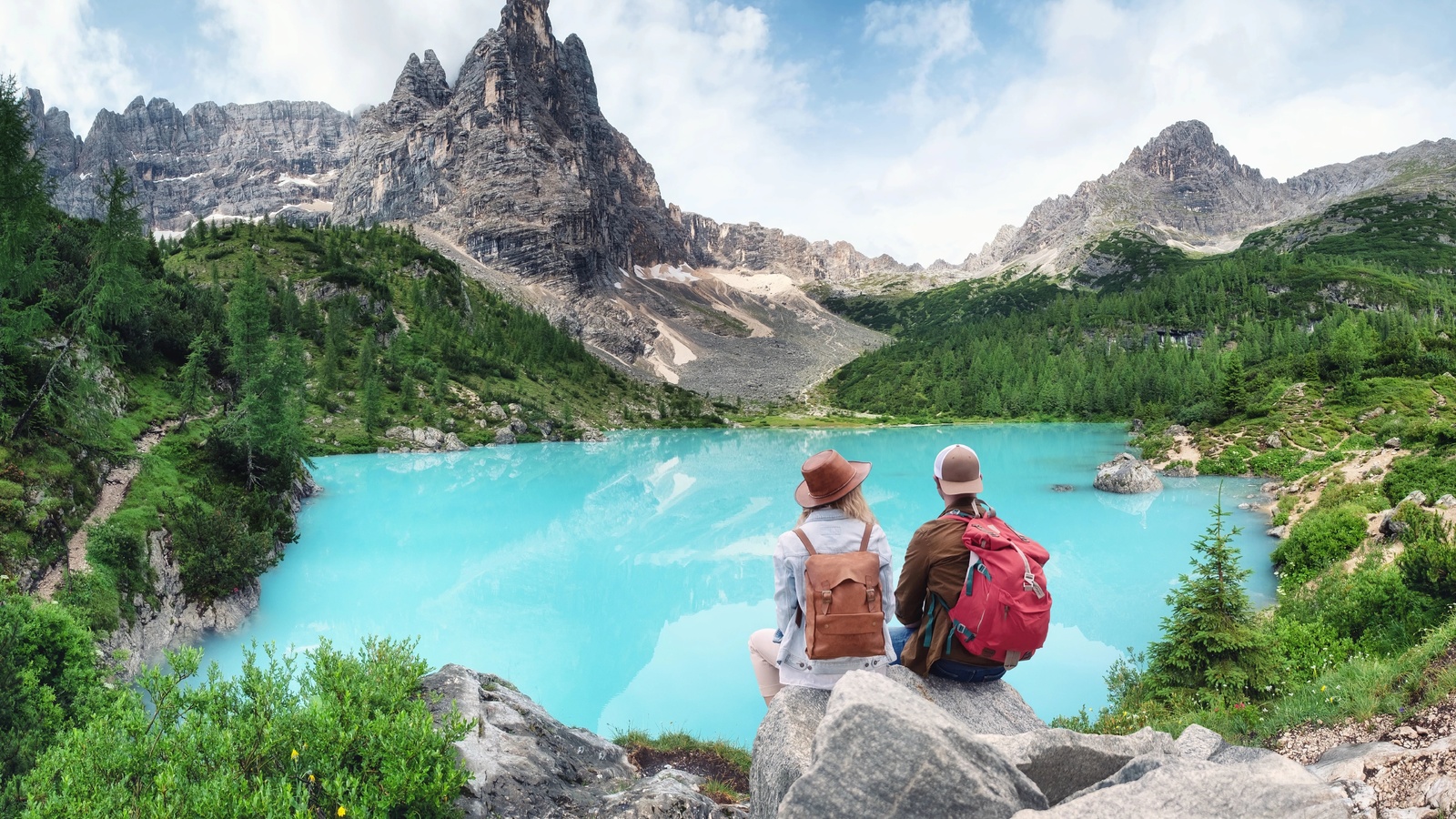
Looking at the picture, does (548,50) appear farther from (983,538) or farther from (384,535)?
(983,538)

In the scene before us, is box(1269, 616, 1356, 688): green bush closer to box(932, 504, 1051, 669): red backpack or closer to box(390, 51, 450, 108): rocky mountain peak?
box(932, 504, 1051, 669): red backpack

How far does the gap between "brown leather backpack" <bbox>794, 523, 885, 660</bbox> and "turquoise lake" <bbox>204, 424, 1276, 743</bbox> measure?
6250 mm

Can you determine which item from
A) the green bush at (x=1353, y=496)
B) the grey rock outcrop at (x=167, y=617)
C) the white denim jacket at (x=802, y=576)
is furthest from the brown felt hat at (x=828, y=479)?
the green bush at (x=1353, y=496)

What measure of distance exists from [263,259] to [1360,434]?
11395 centimetres

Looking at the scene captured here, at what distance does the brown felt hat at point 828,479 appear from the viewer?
517 centimetres

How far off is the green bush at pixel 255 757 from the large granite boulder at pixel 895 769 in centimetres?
308

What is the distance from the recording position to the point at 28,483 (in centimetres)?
→ 1311

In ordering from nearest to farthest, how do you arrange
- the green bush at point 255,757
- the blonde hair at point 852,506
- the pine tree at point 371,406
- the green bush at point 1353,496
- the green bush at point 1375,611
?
the green bush at point 255,757 < the blonde hair at point 852,506 < the green bush at point 1375,611 < the green bush at point 1353,496 < the pine tree at point 371,406

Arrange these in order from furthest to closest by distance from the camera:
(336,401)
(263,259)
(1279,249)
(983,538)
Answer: (1279,249)
(263,259)
(336,401)
(983,538)

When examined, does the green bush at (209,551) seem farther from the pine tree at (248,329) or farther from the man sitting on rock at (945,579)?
the man sitting on rock at (945,579)

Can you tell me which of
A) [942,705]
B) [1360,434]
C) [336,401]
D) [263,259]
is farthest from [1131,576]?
[263,259]

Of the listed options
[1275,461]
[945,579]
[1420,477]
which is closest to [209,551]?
[945,579]

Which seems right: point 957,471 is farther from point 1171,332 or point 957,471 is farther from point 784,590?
point 1171,332

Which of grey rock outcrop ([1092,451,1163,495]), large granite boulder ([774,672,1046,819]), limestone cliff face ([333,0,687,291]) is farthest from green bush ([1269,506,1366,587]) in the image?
limestone cliff face ([333,0,687,291])
